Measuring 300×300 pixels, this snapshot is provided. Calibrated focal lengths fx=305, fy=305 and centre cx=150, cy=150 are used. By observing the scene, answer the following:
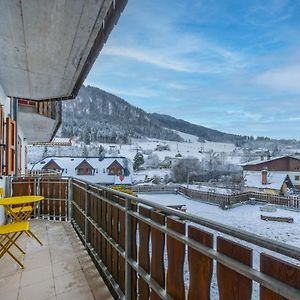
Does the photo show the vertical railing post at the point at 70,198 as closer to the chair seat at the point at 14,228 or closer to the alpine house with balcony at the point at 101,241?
the alpine house with balcony at the point at 101,241

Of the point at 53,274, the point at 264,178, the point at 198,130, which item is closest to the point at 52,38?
the point at 53,274

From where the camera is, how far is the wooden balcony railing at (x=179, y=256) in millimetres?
1089

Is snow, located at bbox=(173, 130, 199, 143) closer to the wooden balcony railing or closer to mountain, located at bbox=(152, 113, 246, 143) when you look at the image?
mountain, located at bbox=(152, 113, 246, 143)

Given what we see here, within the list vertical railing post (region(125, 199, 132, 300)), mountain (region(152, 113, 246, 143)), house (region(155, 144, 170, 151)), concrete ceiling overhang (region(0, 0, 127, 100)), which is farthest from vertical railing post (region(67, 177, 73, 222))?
mountain (region(152, 113, 246, 143))

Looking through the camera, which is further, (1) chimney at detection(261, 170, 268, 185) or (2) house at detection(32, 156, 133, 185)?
(2) house at detection(32, 156, 133, 185)

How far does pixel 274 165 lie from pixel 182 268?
4098cm

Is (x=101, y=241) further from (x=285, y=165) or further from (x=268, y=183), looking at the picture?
(x=285, y=165)

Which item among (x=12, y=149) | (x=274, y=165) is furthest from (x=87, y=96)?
(x=12, y=149)

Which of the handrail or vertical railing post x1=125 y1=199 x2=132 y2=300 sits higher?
the handrail

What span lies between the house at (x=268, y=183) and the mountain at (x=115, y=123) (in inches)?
1442

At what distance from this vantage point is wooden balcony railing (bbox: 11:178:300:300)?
109 cm

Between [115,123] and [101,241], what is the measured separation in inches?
3144

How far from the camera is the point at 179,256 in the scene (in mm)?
1707

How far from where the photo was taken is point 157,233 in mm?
1974
